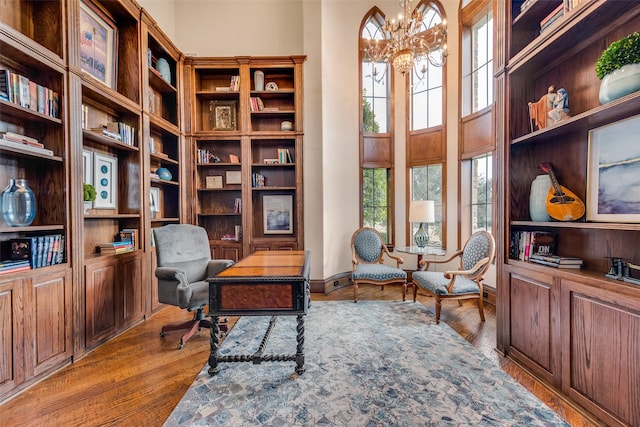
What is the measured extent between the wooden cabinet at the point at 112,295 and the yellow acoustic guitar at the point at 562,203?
149 inches

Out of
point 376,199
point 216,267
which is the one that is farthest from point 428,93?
point 216,267

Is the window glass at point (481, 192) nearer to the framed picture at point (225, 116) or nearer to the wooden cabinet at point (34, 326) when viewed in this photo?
the framed picture at point (225, 116)

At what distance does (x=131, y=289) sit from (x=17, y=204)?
4.47ft

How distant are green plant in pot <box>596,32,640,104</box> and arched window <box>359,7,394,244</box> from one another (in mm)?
3222

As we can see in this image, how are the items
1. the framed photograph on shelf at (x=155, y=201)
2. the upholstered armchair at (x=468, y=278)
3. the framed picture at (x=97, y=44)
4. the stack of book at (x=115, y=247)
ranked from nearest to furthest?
the framed picture at (x=97, y=44), the stack of book at (x=115, y=247), the upholstered armchair at (x=468, y=278), the framed photograph on shelf at (x=155, y=201)

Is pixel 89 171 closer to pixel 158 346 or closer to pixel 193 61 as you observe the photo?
pixel 158 346

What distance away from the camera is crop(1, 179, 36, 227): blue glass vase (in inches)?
73.5

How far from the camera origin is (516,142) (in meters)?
2.19

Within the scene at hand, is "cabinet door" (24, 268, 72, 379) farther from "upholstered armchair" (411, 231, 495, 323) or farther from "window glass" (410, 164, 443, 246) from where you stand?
"window glass" (410, 164, 443, 246)

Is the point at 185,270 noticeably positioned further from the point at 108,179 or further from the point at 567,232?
the point at 567,232

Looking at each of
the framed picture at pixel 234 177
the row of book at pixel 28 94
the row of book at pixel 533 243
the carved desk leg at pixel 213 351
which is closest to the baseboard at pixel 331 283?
the framed picture at pixel 234 177

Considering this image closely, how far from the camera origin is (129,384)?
1939 millimetres

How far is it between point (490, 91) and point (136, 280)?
16.8 feet

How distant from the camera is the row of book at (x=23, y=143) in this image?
184cm
